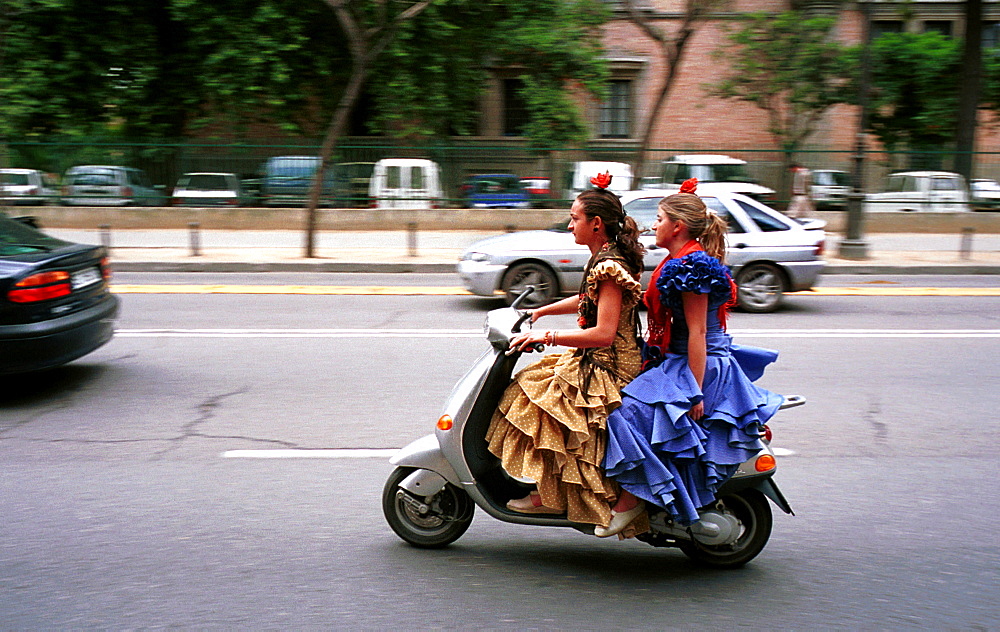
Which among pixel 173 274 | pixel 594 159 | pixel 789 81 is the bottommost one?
pixel 173 274

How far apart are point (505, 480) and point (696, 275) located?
4.15 ft

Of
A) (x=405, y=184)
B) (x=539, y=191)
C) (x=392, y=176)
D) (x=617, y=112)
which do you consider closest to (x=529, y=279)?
(x=539, y=191)

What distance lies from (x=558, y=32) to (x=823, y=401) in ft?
68.3

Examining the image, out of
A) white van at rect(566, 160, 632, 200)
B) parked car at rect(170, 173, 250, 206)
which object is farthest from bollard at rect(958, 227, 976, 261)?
parked car at rect(170, 173, 250, 206)

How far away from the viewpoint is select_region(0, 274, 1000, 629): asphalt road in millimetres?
3715

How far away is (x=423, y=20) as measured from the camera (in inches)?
977

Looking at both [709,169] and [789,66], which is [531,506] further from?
[789,66]

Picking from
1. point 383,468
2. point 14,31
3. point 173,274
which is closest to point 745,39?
point 173,274

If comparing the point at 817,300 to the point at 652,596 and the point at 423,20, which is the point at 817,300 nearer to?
the point at 652,596

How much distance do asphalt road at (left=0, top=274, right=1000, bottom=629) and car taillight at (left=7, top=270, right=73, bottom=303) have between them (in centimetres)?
→ 79

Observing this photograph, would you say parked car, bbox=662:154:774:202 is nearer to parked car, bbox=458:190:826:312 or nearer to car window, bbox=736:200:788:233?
car window, bbox=736:200:788:233

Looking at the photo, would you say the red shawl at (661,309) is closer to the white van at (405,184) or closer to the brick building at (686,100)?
the white van at (405,184)

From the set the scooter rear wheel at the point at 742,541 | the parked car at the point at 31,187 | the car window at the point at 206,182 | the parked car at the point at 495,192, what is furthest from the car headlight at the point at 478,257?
the parked car at the point at 31,187

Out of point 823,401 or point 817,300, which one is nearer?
point 823,401
